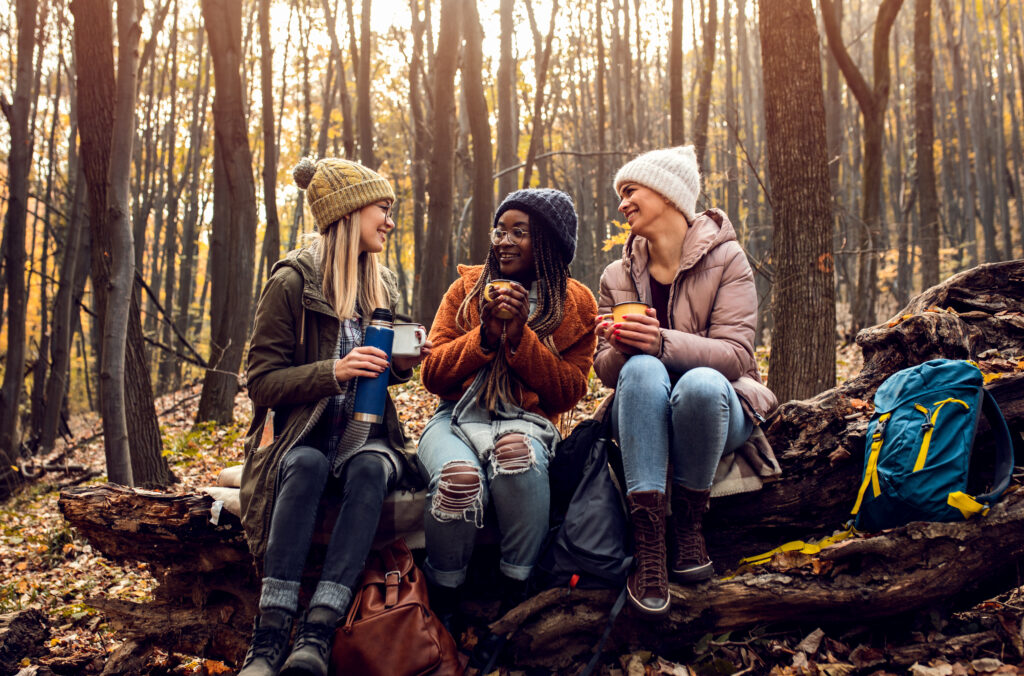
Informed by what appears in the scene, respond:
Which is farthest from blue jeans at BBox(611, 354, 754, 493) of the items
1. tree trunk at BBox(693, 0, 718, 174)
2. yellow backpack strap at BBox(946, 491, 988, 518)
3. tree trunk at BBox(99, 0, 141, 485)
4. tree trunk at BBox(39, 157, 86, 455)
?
tree trunk at BBox(39, 157, 86, 455)

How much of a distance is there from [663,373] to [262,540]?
174 cm

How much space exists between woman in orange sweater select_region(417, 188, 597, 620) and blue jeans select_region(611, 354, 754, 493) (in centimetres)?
40

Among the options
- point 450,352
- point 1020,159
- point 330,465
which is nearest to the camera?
point 330,465

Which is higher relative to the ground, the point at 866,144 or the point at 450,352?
the point at 866,144

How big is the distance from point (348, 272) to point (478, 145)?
6.08 m

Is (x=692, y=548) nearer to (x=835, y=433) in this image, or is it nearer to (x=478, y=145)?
(x=835, y=433)

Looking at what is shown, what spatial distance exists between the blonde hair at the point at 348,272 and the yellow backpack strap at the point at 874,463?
86.8 inches

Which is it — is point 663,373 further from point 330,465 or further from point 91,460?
point 91,460

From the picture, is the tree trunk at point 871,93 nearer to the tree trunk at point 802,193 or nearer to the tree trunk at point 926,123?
the tree trunk at point 926,123

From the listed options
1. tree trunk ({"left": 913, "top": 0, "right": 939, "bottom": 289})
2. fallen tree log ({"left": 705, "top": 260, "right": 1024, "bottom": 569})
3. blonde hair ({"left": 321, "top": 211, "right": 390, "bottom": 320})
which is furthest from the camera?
tree trunk ({"left": 913, "top": 0, "right": 939, "bottom": 289})

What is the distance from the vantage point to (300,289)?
3.06 meters

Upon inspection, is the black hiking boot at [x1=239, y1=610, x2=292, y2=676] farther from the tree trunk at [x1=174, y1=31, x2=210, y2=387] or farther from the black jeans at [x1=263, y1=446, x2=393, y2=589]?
the tree trunk at [x1=174, y1=31, x2=210, y2=387]

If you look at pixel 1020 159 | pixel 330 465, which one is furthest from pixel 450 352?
pixel 1020 159

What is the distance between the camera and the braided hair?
3141mm
